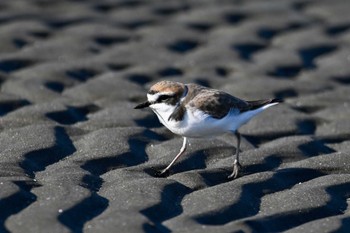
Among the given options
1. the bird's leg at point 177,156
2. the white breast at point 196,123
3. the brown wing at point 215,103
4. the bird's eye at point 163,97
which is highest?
the bird's eye at point 163,97

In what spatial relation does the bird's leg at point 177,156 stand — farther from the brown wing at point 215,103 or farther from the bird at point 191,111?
the brown wing at point 215,103

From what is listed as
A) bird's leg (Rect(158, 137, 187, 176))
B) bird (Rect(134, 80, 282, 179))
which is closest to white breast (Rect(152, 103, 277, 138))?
bird (Rect(134, 80, 282, 179))

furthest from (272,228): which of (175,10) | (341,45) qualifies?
(175,10)

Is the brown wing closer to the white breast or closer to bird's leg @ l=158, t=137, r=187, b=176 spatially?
the white breast

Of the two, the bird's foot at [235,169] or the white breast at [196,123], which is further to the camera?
the white breast at [196,123]

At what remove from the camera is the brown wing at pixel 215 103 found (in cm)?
608

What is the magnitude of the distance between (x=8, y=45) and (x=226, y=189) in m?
4.01

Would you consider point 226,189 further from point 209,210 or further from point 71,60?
point 71,60

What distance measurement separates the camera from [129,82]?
816 cm

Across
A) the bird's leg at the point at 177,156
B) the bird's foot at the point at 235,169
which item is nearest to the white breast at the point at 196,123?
the bird's leg at the point at 177,156

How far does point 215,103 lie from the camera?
6156 mm

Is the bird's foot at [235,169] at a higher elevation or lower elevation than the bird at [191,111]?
lower

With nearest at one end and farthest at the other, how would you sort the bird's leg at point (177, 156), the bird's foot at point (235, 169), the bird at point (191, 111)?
the bird's foot at point (235, 169) → the bird's leg at point (177, 156) → the bird at point (191, 111)

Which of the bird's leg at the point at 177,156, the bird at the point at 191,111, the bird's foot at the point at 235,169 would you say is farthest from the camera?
the bird at the point at 191,111
